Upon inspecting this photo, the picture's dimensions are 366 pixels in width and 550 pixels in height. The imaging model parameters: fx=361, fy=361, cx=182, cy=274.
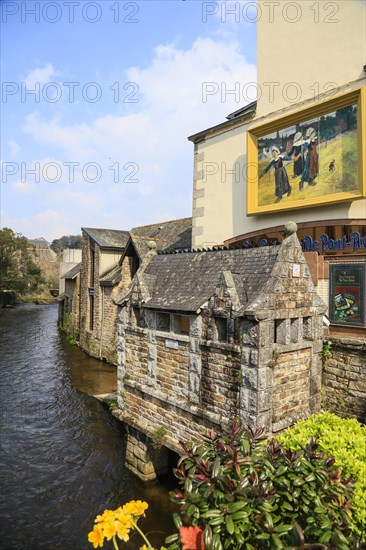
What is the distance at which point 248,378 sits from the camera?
6.61 meters

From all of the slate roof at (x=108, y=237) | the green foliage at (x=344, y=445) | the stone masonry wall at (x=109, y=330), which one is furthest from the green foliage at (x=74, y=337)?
the green foliage at (x=344, y=445)

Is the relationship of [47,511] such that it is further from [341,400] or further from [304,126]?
[304,126]

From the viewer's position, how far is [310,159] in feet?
32.9

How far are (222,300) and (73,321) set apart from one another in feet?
74.0

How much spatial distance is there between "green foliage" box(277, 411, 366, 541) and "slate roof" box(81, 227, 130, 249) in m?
18.4

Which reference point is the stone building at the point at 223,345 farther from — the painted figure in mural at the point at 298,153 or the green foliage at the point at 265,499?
the painted figure in mural at the point at 298,153

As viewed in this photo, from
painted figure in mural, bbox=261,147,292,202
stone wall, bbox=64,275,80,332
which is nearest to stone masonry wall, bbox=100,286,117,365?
stone wall, bbox=64,275,80,332

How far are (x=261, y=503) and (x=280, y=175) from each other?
9.04 metres

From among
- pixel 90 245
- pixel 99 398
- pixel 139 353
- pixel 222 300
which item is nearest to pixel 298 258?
pixel 222 300

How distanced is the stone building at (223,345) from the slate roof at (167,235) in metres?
8.80

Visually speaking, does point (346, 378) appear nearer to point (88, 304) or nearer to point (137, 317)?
point (137, 317)

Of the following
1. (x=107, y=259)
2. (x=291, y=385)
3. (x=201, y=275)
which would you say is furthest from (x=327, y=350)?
(x=107, y=259)

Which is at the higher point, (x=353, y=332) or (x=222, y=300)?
(x=222, y=300)

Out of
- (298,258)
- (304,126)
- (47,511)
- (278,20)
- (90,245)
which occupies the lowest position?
(47,511)
